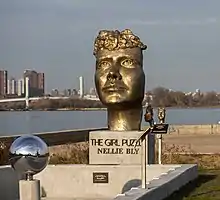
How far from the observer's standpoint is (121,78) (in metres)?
16.7

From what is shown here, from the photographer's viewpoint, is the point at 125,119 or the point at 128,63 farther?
the point at 125,119

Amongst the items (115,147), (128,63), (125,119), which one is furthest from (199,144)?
(115,147)

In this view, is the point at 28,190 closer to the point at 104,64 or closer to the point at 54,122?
the point at 104,64

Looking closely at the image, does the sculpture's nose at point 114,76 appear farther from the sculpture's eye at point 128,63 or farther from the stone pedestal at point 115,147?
the stone pedestal at point 115,147

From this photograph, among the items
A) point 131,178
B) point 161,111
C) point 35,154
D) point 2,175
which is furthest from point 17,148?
point 161,111

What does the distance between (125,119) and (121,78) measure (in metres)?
0.93

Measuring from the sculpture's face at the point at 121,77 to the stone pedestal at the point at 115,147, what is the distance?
79 centimetres

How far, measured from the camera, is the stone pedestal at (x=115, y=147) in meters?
16.2

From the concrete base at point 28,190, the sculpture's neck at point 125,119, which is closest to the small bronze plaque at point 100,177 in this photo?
the sculpture's neck at point 125,119

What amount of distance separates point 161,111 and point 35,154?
29.0ft

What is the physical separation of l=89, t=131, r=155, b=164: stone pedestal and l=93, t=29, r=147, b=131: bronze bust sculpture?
0.58 m

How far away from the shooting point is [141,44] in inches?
667

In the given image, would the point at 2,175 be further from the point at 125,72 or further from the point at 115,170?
the point at 125,72

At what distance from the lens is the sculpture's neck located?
16.9 metres
